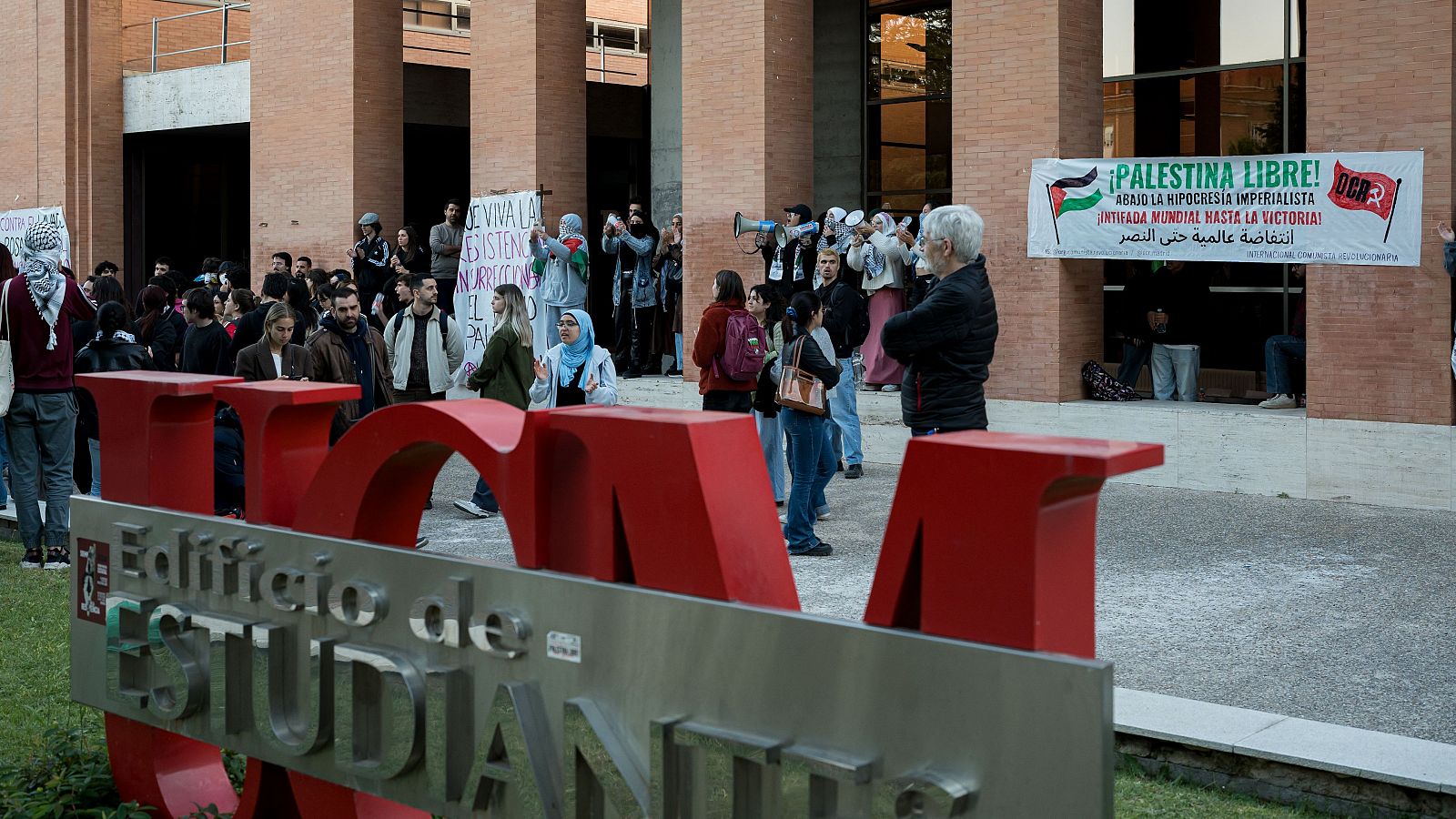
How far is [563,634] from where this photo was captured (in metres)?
3.86

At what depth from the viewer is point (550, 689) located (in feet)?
12.7

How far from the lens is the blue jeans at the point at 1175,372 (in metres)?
14.2

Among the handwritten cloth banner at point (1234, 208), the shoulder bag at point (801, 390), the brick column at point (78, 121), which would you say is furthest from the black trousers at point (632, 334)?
the brick column at point (78, 121)

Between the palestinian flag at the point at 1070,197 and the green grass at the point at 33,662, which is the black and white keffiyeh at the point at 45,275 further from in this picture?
the palestinian flag at the point at 1070,197

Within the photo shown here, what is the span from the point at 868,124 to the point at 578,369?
10.7 metres

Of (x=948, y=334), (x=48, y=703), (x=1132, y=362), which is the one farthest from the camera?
(x=1132, y=362)

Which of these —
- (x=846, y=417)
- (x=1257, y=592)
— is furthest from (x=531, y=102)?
(x=1257, y=592)

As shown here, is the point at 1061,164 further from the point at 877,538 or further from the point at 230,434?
the point at 230,434

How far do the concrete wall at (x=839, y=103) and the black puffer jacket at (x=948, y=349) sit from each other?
47.8ft

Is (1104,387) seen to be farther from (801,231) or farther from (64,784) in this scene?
(64,784)

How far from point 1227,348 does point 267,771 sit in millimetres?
13480

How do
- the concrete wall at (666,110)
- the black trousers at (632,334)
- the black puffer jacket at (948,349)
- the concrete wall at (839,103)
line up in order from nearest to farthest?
1. the black puffer jacket at (948,349)
2. the black trousers at (632,334)
3. the concrete wall at (666,110)
4. the concrete wall at (839,103)

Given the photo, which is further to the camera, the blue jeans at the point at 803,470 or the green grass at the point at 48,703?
the blue jeans at the point at 803,470

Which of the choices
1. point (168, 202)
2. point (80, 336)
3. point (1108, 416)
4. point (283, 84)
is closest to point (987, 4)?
point (1108, 416)
